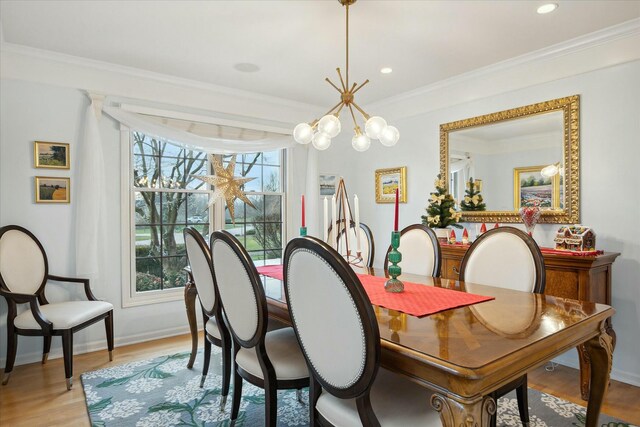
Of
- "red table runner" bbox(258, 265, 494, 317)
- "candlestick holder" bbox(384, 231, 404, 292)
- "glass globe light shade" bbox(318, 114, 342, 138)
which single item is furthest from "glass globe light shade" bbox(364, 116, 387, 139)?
"red table runner" bbox(258, 265, 494, 317)

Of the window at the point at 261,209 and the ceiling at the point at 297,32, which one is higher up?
the ceiling at the point at 297,32

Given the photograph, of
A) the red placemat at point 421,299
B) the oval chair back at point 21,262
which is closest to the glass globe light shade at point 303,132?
the red placemat at point 421,299

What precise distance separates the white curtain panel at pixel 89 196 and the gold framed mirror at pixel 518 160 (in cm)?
318

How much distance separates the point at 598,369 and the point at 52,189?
3829 mm

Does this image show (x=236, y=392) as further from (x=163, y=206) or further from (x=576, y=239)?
(x=576, y=239)

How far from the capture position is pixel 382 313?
1628mm

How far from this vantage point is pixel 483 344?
49.0 inches

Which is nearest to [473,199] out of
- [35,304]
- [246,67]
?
[246,67]

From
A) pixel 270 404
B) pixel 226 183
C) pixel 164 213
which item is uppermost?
pixel 226 183

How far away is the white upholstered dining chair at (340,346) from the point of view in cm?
120

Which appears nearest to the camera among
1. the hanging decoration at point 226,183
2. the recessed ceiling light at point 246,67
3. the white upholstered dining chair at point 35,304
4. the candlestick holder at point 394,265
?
the candlestick holder at point 394,265


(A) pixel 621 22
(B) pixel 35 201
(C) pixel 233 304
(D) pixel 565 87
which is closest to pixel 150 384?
(C) pixel 233 304

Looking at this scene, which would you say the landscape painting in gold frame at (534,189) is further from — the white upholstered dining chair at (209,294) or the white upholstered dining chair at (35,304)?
the white upholstered dining chair at (35,304)

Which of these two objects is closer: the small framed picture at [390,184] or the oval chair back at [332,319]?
the oval chair back at [332,319]
